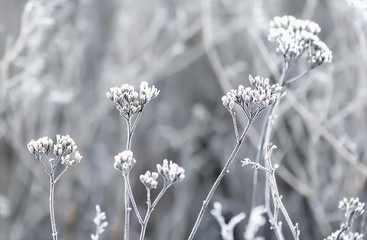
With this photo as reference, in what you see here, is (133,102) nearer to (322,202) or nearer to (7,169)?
(322,202)

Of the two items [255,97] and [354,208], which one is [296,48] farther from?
[354,208]

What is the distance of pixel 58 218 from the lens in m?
3.12

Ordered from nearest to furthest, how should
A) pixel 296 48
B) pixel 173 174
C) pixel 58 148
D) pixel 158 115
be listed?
pixel 173 174
pixel 58 148
pixel 296 48
pixel 158 115

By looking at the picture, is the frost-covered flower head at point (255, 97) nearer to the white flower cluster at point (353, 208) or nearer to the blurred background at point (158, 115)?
the white flower cluster at point (353, 208)

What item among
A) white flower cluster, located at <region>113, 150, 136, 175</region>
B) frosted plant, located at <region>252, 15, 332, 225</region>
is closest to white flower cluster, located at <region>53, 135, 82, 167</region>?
white flower cluster, located at <region>113, 150, 136, 175</region>

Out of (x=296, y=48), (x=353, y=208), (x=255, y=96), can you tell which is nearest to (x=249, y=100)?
(x=255, y=96)

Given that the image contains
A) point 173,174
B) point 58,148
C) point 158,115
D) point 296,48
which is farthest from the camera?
point 158,115

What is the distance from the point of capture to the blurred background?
2826mm

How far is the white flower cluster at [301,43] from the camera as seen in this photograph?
4.76 feet

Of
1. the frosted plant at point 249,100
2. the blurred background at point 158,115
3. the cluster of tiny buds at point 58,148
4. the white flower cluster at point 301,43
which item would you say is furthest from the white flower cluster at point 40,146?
the blurred background at point 158,115

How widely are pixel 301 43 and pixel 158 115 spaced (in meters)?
2.13

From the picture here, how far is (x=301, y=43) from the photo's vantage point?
4.82 ft

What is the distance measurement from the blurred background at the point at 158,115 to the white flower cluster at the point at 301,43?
1097 mm

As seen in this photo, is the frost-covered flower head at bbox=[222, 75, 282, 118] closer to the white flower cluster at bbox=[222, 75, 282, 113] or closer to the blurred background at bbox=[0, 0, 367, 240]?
the white flower cluster at bbox=[222, 75, 282, 113]
